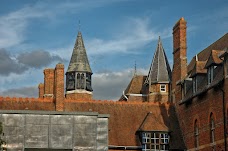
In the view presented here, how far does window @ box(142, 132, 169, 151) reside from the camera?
35156 mm

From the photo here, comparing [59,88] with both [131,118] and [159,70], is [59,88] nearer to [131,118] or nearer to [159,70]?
[131,118]

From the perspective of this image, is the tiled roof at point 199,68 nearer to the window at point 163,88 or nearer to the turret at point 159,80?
the turret at point 159,80

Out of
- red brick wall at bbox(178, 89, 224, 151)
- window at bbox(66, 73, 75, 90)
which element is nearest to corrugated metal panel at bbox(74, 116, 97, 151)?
red brick wall at bbox(178, 89, 224, 151)

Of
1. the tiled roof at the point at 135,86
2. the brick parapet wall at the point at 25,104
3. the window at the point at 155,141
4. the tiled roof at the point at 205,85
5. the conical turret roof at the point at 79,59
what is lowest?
the window at the point at 155,141

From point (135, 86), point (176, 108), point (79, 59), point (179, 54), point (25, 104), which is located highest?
point (79, 59)

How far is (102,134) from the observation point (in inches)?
1328

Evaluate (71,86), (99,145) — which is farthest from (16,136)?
(71,86)

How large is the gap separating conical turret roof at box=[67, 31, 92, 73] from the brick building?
55.6ft

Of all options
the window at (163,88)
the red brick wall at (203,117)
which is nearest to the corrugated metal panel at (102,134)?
the red brick wall at (203,117)

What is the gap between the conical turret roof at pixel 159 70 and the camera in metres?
50.4

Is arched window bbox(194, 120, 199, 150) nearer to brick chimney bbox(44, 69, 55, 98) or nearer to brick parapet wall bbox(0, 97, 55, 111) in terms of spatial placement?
brick parapet wall bbox(0, 97, 55, 111)

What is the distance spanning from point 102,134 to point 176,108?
6919 mm

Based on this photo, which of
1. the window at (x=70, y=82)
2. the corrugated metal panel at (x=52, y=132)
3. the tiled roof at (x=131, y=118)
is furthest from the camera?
the window at (x=70, y=82)

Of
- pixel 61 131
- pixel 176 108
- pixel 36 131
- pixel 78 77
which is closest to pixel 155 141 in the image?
pixel 176 108
